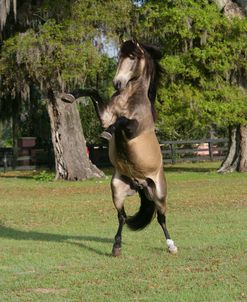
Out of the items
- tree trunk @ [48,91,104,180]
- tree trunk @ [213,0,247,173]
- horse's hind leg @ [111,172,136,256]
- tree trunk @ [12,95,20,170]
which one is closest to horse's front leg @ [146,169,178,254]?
horse's hind leg @ [111,172,136,256]

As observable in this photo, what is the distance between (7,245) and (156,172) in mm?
2587

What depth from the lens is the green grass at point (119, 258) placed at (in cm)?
662

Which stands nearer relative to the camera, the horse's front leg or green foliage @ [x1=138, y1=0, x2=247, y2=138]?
the horse's front leg

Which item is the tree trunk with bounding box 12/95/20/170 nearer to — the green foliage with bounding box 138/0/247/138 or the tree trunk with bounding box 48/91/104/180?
the tree trunk with bounding box 48/91/104/180

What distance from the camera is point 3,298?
6.41 m

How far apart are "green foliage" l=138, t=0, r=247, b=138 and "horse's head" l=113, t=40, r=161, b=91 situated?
46.5 feet

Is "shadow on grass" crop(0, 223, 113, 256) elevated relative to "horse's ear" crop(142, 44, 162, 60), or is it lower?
lower

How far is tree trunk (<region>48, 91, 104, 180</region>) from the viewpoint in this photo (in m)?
23.2

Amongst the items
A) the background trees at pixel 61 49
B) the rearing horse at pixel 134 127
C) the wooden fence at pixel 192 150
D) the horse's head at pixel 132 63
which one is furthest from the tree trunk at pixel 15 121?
the horse's head at pixel 132 63

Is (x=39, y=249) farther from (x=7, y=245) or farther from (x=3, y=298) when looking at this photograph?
(x=3, y=298)

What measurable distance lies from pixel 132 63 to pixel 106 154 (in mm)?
25428

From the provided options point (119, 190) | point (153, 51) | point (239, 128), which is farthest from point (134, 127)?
point (239, 128)

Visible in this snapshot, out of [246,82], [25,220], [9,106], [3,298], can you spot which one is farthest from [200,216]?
[9,106]

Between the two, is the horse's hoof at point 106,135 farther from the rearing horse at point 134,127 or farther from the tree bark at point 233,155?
the tree bark at point 233,155
